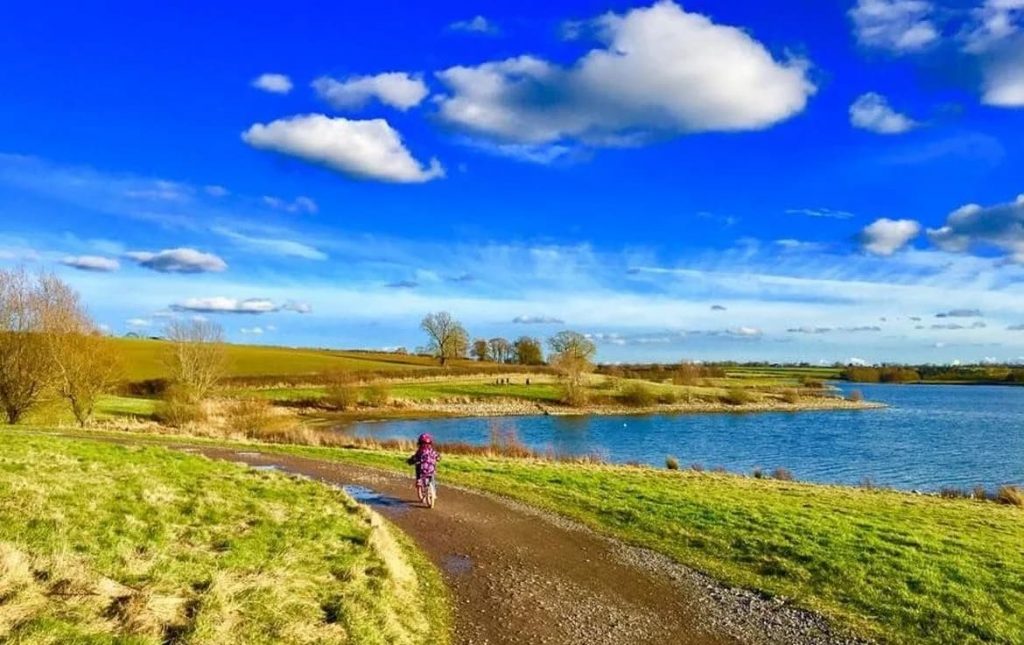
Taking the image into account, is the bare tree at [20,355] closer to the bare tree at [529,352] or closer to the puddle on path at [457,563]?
the puddle on path at [457,563]

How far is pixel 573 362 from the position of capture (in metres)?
91.1

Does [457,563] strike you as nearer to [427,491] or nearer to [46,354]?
[427,491]

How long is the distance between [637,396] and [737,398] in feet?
45.9

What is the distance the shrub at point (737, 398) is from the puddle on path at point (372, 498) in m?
79.1

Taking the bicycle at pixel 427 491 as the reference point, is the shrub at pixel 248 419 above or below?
below

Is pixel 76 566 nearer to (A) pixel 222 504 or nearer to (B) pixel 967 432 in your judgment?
(A) pixel 222 504

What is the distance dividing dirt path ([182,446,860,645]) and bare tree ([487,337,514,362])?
420ft

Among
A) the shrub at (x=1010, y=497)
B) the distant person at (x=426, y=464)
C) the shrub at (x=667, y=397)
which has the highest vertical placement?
the distant person at (x=426, y=464)

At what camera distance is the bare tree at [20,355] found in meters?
36.9

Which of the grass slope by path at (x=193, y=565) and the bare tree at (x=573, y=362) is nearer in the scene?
the grass slope by path at (x=193, y=565)

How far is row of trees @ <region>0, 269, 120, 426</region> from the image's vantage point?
37.1 metres

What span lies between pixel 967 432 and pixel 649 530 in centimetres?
5383

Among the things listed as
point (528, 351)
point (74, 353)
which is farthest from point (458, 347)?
point (74, 353)

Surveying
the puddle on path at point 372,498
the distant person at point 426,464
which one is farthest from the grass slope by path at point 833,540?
the puddle on path at point 372,498
